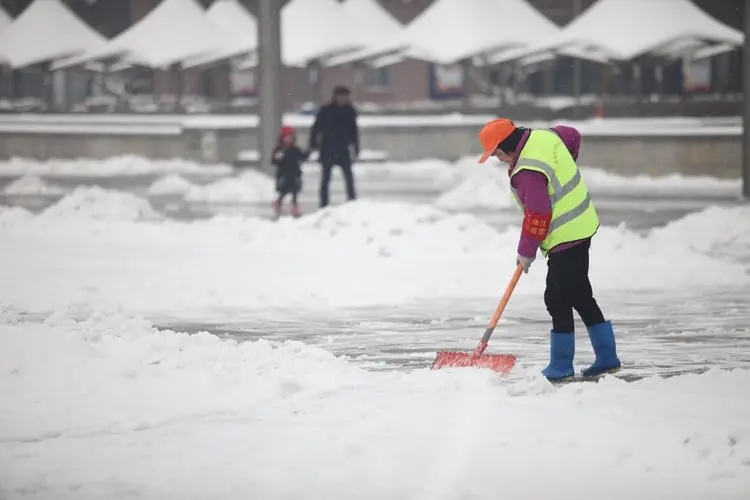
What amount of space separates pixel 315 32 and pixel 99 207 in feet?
83.9

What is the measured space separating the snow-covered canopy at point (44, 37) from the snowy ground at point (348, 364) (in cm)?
2909

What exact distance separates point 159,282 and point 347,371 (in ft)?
18.2

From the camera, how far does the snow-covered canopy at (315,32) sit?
45.1 m

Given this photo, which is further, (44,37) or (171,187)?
(44,37)

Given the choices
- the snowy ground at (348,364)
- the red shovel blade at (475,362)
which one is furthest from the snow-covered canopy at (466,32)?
the red shovel blade at (475,362)

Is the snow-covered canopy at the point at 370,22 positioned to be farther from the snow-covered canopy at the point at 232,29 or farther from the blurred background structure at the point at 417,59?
the snow-covered canopy at the point at 232,29

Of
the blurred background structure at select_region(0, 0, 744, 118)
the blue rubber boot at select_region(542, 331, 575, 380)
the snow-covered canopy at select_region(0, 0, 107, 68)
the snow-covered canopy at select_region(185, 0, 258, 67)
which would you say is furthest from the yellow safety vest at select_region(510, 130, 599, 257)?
the snow-covered canopy at select_region(0, 0, 107, 68)

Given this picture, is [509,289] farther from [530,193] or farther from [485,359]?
[530,193]

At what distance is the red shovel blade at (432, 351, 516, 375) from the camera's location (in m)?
9.02

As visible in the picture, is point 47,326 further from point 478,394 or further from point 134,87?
point 134,87

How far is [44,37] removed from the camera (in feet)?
→ 160

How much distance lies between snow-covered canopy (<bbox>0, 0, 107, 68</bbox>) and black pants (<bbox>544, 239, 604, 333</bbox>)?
131 feet

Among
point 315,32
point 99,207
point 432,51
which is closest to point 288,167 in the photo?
point 99,207

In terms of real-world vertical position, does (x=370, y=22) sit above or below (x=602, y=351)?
above
